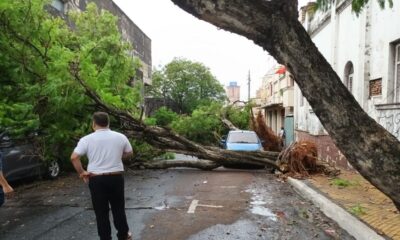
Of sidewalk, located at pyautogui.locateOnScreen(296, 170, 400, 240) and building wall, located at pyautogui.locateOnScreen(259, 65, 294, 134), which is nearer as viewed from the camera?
sidewalk, located at pyautogui.locateOnScreen(296, 170, 400, 240)

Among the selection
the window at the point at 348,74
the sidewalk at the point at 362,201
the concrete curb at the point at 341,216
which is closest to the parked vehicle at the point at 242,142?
the window at the point at 348,74

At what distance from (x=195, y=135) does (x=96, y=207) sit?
67.1ft

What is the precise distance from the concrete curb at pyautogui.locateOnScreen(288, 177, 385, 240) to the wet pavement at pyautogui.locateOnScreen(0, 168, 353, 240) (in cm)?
13

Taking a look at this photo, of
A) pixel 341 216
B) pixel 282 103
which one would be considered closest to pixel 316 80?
pixel 341 216

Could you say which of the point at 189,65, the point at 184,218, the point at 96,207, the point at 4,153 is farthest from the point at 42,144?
the point at 189,65

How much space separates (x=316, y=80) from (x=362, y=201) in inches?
223

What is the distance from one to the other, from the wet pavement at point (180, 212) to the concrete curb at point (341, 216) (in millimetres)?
131

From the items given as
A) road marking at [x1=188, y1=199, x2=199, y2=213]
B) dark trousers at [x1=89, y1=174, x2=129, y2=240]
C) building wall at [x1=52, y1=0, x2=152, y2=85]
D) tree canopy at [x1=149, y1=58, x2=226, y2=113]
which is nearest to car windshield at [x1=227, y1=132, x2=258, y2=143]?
building wall at [x1=52, y1=0, x2=152, y2=85]

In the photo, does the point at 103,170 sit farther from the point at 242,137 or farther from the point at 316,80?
the point at 242,137

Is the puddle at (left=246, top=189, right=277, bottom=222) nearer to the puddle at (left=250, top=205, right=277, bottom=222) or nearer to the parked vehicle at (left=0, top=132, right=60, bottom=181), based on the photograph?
the puddle at (left=250, top=205, right=277, bottom=222)

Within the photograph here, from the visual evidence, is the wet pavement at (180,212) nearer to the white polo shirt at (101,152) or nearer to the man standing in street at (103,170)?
the man standing in street at (103,170)

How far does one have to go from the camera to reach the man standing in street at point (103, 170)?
6.01 m

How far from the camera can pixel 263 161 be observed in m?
16.2

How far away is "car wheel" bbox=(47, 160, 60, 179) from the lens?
1384 centimetres
